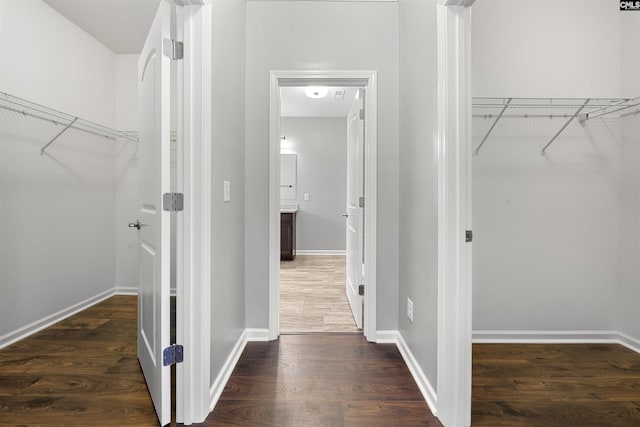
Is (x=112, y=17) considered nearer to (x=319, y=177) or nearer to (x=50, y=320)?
(x=50, y=320)

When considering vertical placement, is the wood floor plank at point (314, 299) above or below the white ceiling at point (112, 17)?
below

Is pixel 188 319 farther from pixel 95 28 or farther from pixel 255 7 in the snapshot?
pixel 95 28

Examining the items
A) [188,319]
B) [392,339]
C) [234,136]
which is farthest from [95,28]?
[392,339]

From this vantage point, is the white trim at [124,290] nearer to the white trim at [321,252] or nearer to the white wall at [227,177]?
the white wall at [227,177]

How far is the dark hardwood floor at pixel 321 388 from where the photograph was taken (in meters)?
1.47

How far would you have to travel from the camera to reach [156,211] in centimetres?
140

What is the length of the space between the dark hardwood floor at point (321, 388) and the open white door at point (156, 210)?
0.37 metres

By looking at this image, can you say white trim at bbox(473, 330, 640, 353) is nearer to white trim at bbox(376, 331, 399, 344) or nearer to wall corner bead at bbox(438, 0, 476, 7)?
white trim at bbox(376, 331, 399, 344)

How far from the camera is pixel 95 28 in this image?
2875 millimetres

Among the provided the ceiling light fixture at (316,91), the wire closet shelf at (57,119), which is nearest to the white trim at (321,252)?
the ceiling light fixture at (316,91)

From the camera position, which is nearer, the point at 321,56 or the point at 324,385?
the point at 324,385

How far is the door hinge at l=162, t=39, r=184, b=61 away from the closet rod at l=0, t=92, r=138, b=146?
1.47 metres

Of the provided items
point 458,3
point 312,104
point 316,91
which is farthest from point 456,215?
point 312,104

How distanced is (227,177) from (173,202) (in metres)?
0.51
